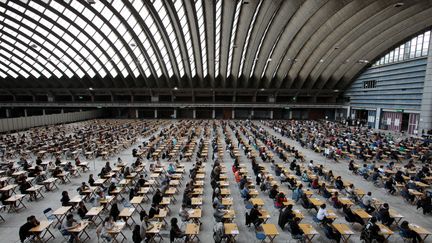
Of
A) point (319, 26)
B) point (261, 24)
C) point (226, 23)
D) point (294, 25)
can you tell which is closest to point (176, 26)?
point (226, 23)

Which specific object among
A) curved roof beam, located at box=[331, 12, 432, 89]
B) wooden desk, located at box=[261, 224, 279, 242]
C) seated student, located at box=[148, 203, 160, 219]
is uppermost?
curved roof beam, located at box=[331, 12, 432, 89]

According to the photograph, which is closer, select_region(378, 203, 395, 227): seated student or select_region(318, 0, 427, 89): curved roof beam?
select_region(378, 203, 395, 227): seated student

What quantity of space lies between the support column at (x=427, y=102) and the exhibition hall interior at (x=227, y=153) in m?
0.15

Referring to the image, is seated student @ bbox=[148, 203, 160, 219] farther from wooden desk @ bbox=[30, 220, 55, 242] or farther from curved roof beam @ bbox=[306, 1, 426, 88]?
curved roof beam @ bbox=[306, 1, 426, 88]

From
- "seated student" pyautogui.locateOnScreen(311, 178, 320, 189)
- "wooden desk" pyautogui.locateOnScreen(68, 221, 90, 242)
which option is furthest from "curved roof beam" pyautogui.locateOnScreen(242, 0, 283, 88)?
"wooden desk" pyautogui.locateOnScreen(68, 221, 90, 242)

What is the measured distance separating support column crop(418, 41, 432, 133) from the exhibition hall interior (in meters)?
0.15

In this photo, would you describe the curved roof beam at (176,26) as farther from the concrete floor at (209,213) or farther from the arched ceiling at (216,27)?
Result: the concrete floor at (209,213)

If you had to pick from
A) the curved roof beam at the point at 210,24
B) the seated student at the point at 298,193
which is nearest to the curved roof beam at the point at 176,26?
the curved roof beam at the point at 210,24

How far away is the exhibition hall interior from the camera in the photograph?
10016 millimetres

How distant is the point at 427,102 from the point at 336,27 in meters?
17.1

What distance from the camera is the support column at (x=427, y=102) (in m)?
34.6

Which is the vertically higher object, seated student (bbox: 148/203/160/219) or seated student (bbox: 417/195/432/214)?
seated student (bbox: 148/203/160/219)

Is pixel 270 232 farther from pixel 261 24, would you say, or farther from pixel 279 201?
pixel 261 24

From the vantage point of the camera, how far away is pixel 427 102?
115ft
